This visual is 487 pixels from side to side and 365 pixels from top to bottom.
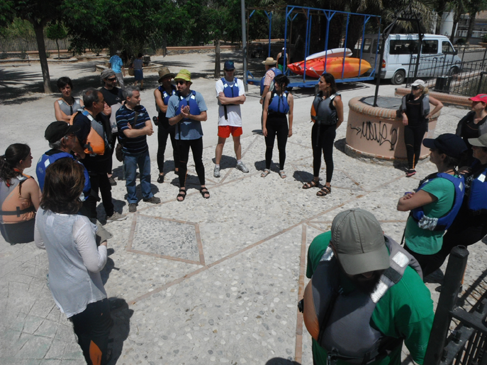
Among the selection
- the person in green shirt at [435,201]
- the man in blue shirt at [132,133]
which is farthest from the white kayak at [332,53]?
the person in green shirt at [435,201]

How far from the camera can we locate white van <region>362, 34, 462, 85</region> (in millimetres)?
16047

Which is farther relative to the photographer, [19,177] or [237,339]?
[19,177]

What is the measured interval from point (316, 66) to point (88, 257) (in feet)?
45.4

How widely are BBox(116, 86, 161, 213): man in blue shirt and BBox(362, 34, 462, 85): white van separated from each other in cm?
1394

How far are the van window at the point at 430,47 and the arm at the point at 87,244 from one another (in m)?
18.0

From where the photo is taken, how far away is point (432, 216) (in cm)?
282

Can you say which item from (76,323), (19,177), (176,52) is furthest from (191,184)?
(176,52)

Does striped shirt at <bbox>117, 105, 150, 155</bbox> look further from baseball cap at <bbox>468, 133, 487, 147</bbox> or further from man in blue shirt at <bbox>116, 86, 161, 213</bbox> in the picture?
baseball cap at <bbox>468, 133, 487, 147</bbox>

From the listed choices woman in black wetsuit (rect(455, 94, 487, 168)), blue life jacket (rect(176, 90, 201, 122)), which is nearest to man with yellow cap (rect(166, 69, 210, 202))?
blue life jacket (rect(176, 90, 201, 122))

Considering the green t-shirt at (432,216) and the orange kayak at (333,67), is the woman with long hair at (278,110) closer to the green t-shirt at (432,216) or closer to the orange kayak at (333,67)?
the green t-shirt at (432,216)

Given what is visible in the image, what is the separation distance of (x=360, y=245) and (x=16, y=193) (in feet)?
10.3

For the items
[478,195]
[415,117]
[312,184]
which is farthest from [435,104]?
[478,195]

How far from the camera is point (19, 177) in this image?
3359 mm

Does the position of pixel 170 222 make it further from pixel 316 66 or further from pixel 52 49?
pixel 52 49
